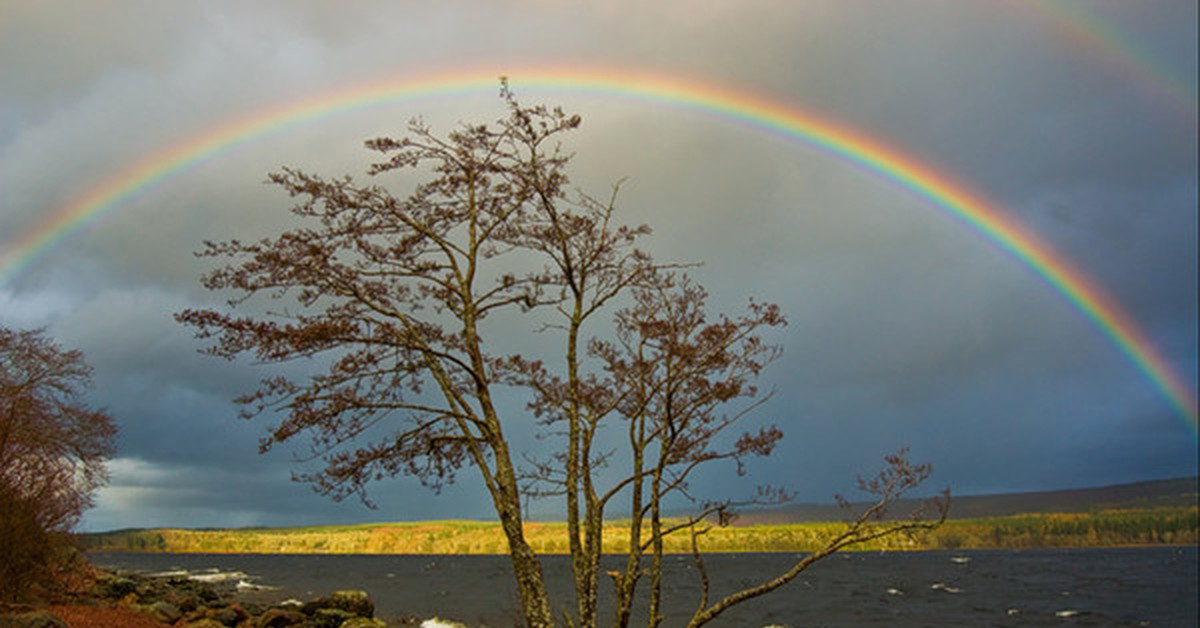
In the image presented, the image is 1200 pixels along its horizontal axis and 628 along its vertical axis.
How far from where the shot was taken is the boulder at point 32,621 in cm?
1559

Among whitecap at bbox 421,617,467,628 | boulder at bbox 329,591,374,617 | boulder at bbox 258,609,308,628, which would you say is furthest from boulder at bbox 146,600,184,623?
whitecap at bbox 421,617,467,628

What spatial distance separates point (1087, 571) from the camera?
103562mm

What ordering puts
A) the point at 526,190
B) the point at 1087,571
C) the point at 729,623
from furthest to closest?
the point at 1087,571, the point at 729,623, the point at 526,190

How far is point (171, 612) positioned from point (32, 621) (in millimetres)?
15137

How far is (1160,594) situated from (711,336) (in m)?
78.7

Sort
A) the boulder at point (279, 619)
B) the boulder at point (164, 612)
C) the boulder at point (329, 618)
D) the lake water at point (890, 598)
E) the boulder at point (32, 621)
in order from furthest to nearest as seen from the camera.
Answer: the lake water at point (890, 598)
the boulder at point (329, 618)
the boulder at point (279, 619)
the boulder at point (164, 612)
the boulder at point (32, 621)

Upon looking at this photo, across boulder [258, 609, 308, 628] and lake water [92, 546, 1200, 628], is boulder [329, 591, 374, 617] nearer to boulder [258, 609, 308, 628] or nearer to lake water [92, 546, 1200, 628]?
boulder [258, 609, 308, 628]

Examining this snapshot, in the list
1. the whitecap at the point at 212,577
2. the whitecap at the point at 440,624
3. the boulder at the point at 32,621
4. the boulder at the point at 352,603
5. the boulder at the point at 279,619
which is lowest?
the whitecap at the point at 212,577

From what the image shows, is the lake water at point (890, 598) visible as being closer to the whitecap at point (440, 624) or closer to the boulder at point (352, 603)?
the whitecap at point (440, 624)

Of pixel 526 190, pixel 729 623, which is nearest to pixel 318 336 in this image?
pixel 526 190

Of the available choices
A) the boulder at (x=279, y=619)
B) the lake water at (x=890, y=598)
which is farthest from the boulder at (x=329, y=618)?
the lake water at (x=890, y=598)

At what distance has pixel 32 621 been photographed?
16.1m

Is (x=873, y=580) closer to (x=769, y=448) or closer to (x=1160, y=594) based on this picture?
(x=1160, y=594)

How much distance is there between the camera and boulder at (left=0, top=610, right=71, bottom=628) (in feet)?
51.2
